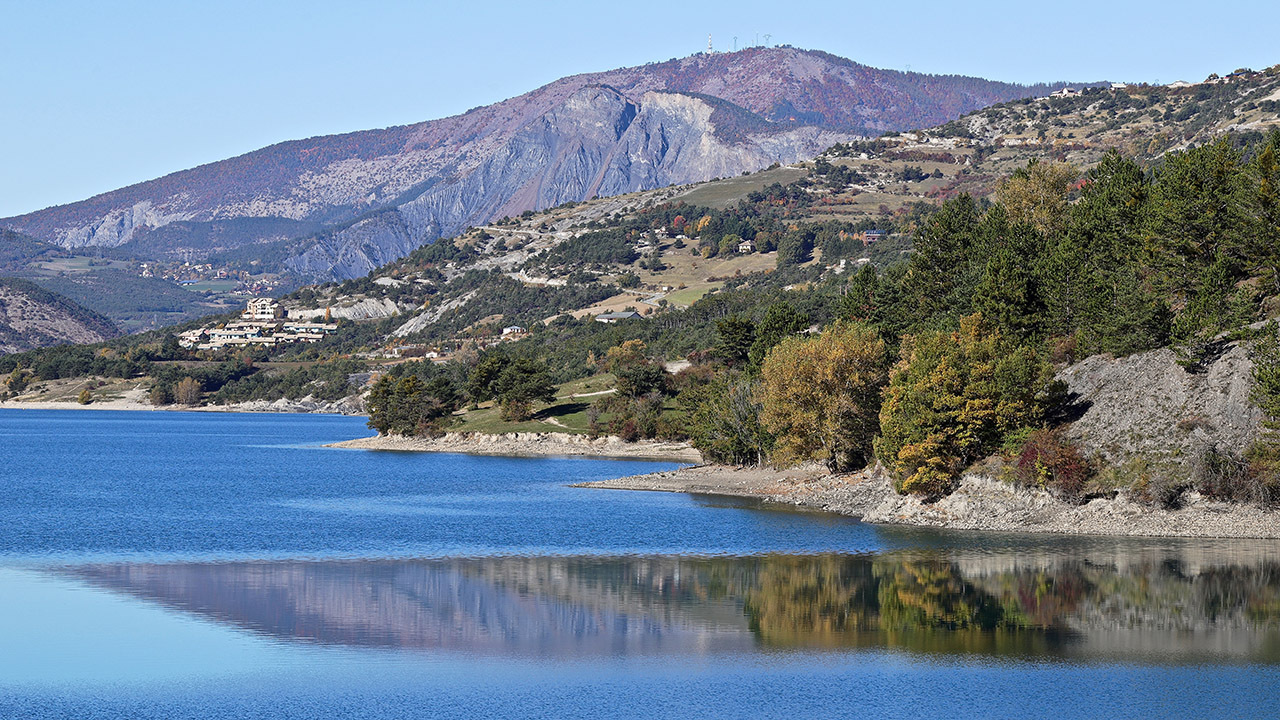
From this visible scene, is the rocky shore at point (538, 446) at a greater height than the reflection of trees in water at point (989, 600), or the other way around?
the rocky shore at point (538, 446)

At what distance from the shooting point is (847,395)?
96.4 meters

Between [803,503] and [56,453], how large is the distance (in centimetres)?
10154

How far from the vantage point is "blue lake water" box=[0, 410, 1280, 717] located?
3684cm

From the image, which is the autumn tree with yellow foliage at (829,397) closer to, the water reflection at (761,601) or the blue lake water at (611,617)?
the blue lake water at (611,617)

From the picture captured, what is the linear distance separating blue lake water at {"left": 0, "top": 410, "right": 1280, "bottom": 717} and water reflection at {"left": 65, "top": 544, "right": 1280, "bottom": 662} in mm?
189

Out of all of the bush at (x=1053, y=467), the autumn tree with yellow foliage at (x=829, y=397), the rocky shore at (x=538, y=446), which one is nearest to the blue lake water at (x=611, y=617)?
the bush at (x=1053, y=467)

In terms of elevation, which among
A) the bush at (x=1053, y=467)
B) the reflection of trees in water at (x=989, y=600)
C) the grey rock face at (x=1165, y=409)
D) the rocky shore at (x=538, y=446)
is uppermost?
the grey rock face at (x=1165, y=409)

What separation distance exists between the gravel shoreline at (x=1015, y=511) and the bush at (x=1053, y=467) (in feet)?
2.07

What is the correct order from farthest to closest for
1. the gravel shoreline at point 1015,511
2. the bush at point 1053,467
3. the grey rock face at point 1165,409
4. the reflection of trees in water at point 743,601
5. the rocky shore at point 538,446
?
the rocky shore at point 538,446
the bush at point 1053,467
the grey rock face at point 1165,409
the gravel shoreline at point 1015,511
the reflection of trees in water at point 743,601

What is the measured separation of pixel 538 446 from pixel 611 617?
106m

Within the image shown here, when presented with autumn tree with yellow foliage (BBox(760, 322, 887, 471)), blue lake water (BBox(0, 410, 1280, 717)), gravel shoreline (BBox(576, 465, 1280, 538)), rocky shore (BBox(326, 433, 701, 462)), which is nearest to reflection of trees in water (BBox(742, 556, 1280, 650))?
blue lake water (BBox(0, 410, 1280, 717))

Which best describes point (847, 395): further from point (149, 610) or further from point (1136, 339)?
point (149, 610)

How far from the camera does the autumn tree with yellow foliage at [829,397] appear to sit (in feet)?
316

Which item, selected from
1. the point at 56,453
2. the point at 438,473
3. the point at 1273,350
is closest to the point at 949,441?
the point at 1273,350
